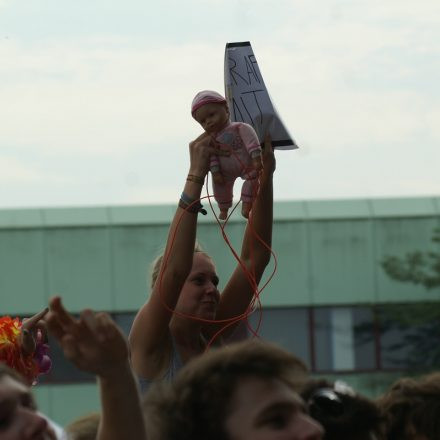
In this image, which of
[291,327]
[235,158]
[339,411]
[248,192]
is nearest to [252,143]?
[235,158]

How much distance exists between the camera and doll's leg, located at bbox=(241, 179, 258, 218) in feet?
14.4

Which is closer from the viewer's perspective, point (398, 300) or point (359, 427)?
point (359, 427)

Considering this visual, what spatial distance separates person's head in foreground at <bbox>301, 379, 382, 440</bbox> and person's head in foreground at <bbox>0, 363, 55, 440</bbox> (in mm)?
808

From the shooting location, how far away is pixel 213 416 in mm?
2855

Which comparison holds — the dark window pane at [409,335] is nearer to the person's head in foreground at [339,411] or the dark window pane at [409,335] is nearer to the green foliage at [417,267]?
the green foliage at [417,267]

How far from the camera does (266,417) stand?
2.84 meters

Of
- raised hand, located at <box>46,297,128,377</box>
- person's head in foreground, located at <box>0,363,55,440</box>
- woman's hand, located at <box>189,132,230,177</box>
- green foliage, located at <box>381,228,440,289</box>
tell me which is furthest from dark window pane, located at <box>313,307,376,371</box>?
raised hand, located at <box>46,297,128,377</box>

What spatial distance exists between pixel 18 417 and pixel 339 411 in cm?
98

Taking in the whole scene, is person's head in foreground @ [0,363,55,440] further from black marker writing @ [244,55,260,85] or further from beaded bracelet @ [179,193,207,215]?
black marker writing @ [244,55,260,85]

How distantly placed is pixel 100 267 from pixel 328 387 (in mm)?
21558

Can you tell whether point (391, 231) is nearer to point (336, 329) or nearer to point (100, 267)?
point (336, 329)

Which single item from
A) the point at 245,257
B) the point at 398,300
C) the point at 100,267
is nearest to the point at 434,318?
the point at 398,300

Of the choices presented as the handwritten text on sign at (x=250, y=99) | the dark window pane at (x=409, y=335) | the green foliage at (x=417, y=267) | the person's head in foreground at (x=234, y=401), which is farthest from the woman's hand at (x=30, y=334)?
the green foliage at (x=417, y=267)

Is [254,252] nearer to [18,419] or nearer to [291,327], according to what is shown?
[18,419]
